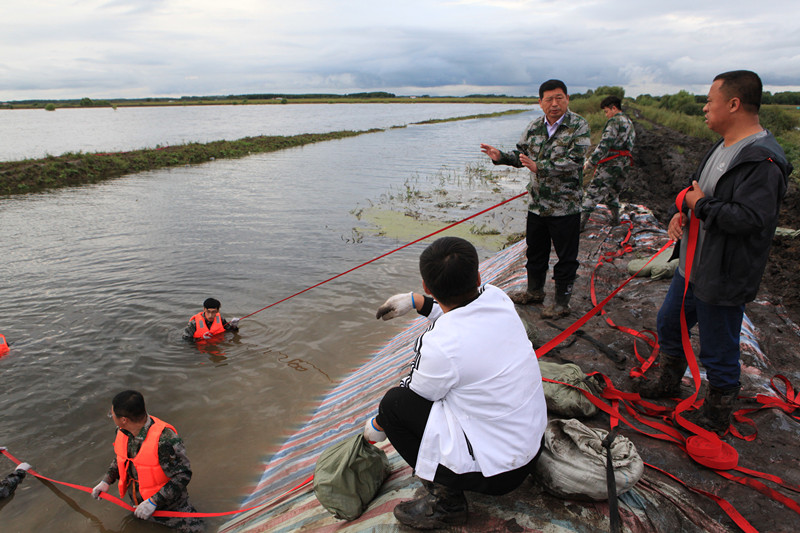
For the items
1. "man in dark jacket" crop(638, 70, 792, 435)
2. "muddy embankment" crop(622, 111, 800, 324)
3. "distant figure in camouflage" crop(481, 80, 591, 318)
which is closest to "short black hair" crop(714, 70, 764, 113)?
"man in dark jacket" crop(638, 70, 792, 435)

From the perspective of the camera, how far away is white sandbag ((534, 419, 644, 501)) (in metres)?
2.16

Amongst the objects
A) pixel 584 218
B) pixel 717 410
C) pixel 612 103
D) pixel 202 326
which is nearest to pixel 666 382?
pixel 717 410

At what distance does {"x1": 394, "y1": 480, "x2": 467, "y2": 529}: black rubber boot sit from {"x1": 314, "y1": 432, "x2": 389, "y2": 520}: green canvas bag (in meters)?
0.34

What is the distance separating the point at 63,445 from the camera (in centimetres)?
425

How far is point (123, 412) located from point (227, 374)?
96.0 inches

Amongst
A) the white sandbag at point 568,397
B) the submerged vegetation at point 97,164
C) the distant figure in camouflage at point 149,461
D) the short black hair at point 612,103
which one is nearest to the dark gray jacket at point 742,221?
the white sandbag at point 568,397

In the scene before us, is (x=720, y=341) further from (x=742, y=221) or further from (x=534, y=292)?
(x=534, y=292)

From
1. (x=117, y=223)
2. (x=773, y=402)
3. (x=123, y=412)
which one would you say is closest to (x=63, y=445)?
(x=123, y=412)

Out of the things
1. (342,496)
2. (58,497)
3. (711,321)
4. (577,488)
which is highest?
(711,321)

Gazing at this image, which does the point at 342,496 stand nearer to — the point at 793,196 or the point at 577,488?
the point at 577,488

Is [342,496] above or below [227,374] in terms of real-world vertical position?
above

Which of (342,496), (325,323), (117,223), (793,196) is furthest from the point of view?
(117,223)

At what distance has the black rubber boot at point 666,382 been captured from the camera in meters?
3.13

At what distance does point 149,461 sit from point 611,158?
24.8 feet
